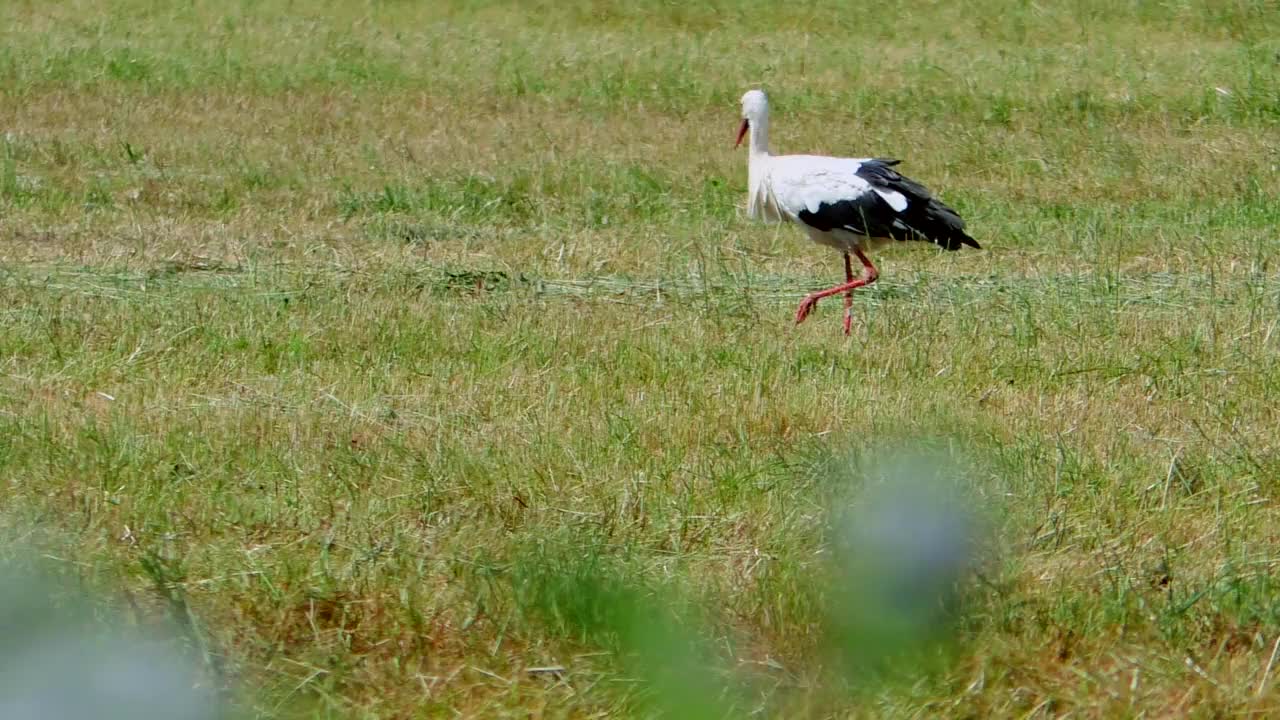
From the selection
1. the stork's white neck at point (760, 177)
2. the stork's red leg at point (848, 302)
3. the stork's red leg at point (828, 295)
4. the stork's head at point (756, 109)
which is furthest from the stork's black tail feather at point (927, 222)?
the stork's head at point (756, 109)

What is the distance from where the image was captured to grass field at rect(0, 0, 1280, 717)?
12.1 ft

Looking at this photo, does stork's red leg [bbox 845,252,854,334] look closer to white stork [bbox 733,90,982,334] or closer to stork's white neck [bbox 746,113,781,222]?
white stork [bbox 733,90,982,334]

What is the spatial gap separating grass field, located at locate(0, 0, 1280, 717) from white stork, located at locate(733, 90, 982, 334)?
0.93ft

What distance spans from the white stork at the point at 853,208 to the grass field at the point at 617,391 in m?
0.28

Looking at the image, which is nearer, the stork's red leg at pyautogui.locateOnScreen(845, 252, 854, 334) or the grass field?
the grass field

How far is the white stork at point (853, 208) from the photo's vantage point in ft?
27.7

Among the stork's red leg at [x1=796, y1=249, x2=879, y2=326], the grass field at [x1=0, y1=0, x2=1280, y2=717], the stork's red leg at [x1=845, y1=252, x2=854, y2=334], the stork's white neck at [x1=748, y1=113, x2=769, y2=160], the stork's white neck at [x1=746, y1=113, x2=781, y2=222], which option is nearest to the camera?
the grass field at [x1=0, y1=0, x2=1280, y2=717]

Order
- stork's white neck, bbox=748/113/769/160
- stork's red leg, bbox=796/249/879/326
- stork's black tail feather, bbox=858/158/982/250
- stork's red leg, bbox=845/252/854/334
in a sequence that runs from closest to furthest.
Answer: stork's red leg, bbox=845/252/854/334, stork's red leg, bbox=796/249/879/326, stork's black tail feather, bbox=858/158/982/250, stork's white neck, bbox=748/113/769/160

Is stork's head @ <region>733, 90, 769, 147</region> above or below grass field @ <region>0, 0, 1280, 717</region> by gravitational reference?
above

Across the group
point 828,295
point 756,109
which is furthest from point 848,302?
point 756,109

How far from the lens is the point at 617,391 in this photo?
6.26 meters

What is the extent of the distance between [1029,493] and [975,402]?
4.64 feet

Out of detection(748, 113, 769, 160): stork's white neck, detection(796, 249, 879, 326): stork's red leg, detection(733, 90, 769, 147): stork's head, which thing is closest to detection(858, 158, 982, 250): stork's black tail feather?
detection(796, 249, 879, 326): stork's red leg

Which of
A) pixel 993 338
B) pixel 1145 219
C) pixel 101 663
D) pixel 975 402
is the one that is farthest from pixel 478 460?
pixel 1145 219
